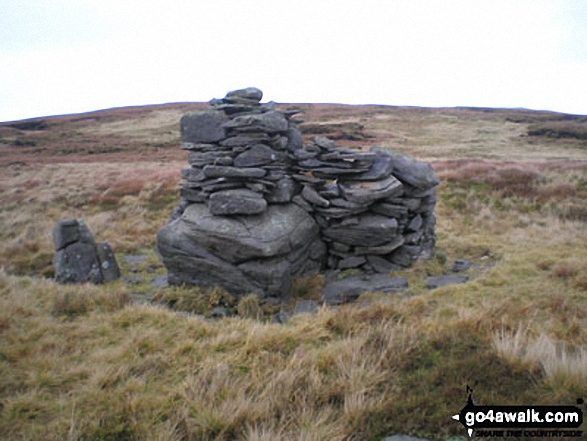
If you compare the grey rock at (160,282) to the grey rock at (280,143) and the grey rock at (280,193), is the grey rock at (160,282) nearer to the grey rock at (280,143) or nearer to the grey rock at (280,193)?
the grey rock at (280,193)

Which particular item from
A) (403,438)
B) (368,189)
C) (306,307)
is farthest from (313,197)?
(403,438)

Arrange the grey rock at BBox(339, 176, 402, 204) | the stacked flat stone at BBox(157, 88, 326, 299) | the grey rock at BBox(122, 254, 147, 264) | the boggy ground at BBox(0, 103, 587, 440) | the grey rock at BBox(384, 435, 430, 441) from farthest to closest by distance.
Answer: the grey rock at BBox(122, 254, 147, 264)
the grey rock at BBox(339, 176, 402, 204)
the stacked flat stone at BBox(157, 88, 326, 299)
the boggy ground at BBox(0, 103, 587, 440)
the grey rock at BBox(384, 435, 430, 441)

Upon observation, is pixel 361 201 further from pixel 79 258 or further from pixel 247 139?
pixel 79 258

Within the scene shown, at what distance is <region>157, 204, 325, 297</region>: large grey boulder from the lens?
10406mm

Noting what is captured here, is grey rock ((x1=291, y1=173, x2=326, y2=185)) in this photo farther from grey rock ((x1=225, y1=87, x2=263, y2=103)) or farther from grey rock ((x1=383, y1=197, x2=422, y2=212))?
grey rock ((x1=225, y1=87, x2=263, y2=103))

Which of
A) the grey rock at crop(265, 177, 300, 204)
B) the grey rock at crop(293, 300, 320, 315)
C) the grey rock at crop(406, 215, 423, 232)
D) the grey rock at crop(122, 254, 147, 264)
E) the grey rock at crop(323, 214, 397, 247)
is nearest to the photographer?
the grey rock at crop(293, 300, 320, 315)

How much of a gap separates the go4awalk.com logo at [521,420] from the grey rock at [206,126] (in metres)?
9.10

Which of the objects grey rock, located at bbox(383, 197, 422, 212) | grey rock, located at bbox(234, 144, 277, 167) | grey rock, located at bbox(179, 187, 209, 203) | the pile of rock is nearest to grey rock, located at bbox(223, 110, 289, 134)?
grey rock, located at bbox(234, 144, 277, 167)

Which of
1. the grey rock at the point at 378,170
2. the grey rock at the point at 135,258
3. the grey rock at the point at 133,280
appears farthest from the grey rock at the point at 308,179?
the grey rock at the point at 135,258

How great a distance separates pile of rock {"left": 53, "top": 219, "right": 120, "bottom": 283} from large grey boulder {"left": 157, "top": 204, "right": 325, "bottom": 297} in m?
2.14

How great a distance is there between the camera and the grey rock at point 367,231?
12008mm

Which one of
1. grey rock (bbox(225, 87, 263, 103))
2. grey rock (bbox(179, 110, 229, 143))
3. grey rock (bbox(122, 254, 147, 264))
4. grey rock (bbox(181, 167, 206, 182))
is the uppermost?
grey rock (bbox(225, 87, 263, 103))

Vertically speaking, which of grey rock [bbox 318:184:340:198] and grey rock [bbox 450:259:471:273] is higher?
grey rock [bbox 318:184:340:198]

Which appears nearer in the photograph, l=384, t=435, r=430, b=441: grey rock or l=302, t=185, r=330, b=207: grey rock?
l=384, t=435, r=430, b=441: grey rock
